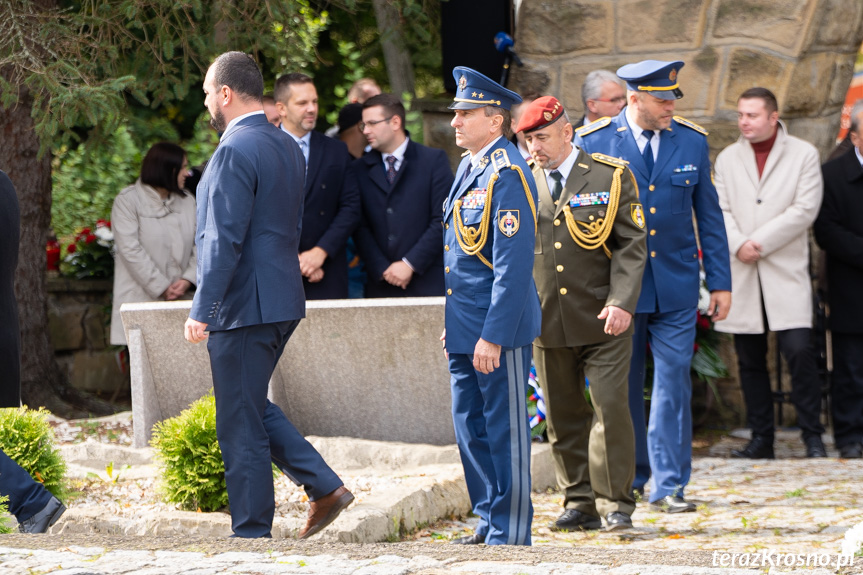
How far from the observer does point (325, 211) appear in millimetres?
7043

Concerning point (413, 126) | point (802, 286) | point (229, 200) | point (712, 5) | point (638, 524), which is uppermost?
point (712, 5)

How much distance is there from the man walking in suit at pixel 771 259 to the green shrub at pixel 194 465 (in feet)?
11.3

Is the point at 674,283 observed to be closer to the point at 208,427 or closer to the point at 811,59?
the point at 208,427

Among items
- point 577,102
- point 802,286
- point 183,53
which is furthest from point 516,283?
point 577,102

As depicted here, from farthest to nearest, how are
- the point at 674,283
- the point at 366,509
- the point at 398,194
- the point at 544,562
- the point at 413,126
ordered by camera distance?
the point at 413,126 < the point at 398,194 < the point at 674,283 < the point at 366,509 < the point at 544,562

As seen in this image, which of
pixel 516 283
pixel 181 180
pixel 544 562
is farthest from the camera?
pixel 181 180

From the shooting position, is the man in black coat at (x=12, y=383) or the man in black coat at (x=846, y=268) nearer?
the man in black coat at (x=12, y=383)

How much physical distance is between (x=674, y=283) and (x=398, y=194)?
2014mm

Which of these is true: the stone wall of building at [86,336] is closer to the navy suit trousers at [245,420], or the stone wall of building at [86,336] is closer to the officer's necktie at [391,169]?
the officer's necktie at [391,169]

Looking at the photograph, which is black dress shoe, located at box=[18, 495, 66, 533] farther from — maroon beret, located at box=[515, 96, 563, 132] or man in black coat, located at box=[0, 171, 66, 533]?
maroon beret, located at box=[515, 96, 563, 132]

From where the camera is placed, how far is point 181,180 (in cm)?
796

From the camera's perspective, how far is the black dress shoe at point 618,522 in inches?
199

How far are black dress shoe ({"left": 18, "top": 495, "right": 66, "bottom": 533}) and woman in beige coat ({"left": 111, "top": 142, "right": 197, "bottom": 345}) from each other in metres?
3.15

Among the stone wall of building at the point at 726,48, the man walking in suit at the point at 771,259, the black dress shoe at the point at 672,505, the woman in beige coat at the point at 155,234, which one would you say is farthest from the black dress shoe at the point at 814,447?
the woman in beige coat at the point at 155,234
